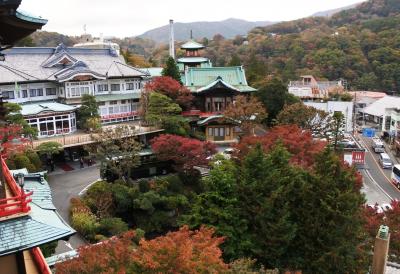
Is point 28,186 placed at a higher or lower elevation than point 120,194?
higher

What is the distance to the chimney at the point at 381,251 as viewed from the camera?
15.3 m

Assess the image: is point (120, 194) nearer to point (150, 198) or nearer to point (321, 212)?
point (150, 198)

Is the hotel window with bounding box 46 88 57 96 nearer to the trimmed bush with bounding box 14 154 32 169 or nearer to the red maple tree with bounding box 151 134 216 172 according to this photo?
the trimmed bush with bounding box 14 154 32 169

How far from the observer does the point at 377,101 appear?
66562mm

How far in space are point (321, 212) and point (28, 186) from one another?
12074 millimetres

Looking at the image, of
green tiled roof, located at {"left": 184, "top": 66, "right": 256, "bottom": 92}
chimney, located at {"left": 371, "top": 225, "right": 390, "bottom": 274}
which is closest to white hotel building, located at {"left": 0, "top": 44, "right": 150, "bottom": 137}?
green tiled roof, located at {"left": 184, "top": 66, "right": 256, "bottom": 92}

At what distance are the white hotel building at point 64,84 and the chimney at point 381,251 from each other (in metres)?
25.8

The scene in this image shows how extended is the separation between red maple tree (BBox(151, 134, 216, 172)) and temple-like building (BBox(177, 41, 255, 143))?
993 cm

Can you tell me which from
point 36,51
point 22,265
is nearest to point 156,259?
point 22,265

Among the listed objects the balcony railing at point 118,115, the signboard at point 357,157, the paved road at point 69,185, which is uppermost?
the balcony railing at point 118,115

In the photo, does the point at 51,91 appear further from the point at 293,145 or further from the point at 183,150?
the point at 293,145

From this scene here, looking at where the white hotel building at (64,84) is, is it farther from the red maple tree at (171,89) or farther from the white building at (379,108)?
the white building at (379,108)

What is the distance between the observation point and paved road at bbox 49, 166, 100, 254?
22.1m

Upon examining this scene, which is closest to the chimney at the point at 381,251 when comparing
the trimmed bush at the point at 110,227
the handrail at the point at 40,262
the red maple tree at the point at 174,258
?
the red maple tree at the point at 174,258
